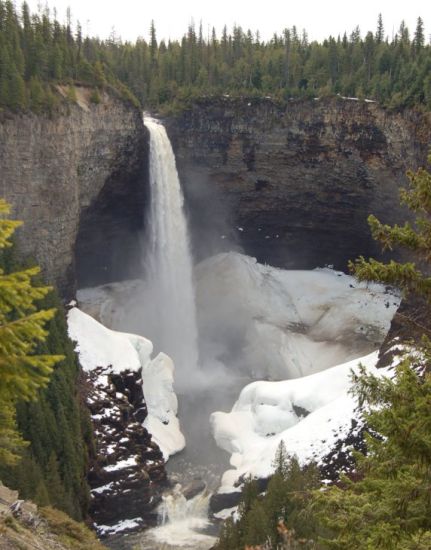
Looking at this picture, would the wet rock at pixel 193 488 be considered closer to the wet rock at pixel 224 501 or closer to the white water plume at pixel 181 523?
the white water plume at pixel 181 523

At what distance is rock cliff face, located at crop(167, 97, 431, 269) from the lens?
51.1 metres

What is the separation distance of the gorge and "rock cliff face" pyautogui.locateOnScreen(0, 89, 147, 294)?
14cm

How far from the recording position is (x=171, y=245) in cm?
5500

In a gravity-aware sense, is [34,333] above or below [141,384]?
above

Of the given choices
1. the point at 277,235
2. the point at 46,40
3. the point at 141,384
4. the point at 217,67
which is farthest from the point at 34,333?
the point at 217,67

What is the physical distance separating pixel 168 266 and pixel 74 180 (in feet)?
45.0

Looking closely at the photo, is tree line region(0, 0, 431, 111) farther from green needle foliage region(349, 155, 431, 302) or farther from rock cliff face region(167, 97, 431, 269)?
green needle foliage region(349, 155, 431, 302)

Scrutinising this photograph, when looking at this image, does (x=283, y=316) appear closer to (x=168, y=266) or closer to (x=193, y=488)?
(x=168, y=266)

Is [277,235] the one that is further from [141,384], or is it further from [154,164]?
[141,384]

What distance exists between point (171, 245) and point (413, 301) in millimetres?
21053

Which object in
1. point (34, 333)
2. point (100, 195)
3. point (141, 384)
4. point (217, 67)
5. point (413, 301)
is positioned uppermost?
point (217, 67)

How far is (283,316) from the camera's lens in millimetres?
56594

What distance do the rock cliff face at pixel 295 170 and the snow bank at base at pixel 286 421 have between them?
58.0 ft

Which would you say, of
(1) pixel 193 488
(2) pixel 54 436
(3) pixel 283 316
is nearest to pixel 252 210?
(3) pixel 283 316
